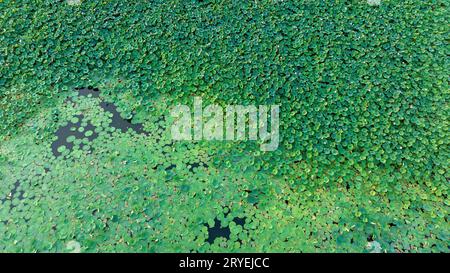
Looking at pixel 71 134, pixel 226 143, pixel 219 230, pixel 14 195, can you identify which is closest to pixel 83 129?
pixel 71 134

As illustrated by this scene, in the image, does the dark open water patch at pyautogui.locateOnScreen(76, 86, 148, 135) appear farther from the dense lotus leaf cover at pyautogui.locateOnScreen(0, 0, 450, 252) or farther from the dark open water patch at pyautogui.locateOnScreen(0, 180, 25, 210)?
the dark open water patch at pyautogui.locateOnScreen(0, 180, 25, 210)

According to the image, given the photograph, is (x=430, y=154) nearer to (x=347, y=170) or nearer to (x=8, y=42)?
(x=347, y=170)

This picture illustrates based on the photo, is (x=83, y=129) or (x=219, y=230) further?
(x=83, y=129)

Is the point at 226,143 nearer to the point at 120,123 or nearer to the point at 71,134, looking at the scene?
the point at 120,123

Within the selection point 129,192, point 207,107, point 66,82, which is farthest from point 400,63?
point 66,82

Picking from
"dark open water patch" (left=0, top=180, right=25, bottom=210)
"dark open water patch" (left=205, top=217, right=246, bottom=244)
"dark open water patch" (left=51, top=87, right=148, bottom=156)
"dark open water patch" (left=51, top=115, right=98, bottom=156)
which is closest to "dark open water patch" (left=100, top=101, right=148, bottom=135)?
"dark open water patch" (left=51, top=87, right=148, bottom=156)
